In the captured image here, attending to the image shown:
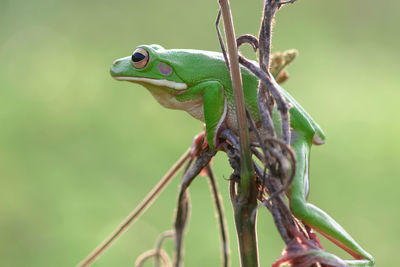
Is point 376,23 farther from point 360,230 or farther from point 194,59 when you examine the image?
point 194,59

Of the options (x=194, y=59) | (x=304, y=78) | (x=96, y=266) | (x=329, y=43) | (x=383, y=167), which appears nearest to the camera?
(x=194, y=59)

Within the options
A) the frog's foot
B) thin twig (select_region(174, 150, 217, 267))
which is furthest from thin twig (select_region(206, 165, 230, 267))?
the frog's foot

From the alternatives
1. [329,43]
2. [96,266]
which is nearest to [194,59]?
[96,266]

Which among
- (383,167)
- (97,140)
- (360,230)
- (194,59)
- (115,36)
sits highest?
(115,36)

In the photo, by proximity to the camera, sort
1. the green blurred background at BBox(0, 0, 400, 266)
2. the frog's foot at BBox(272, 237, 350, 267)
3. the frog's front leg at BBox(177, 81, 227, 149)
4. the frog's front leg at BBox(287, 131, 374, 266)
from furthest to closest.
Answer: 1. the green blurred background at BBox(0, 0, 400, 266)
2. the frog's front leg at BBox(177, 81, 227, 149)
3. the frog's front leg at BBox(287, 131, 374, 266)
4. the frog's foot at BBox(272, 237, 350, 267)

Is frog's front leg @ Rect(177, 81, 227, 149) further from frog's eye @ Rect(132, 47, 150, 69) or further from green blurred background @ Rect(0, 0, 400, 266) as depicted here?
green blurred background @ Rect(0, 0, 400, 266)
